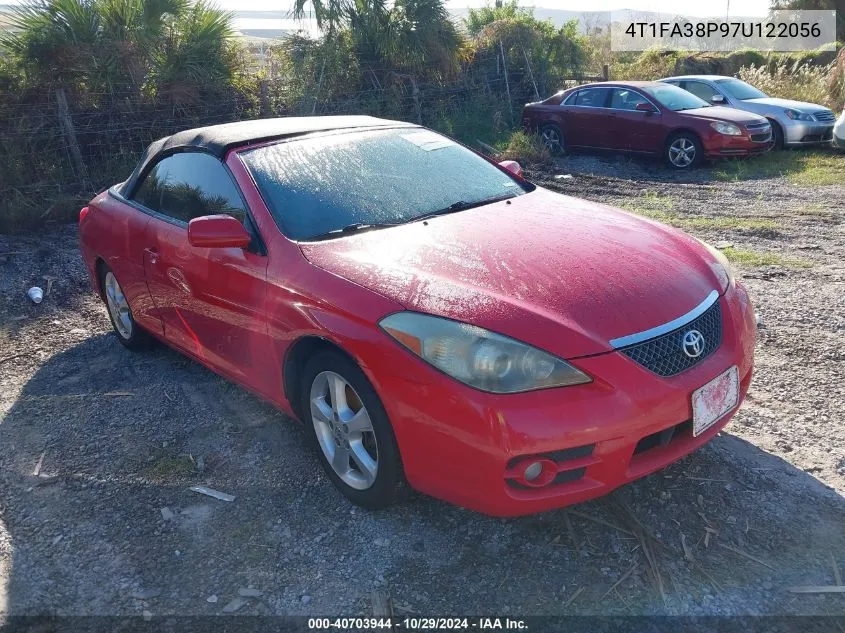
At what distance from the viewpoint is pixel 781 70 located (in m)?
16.5

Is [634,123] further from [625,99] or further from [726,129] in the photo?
[726,129]

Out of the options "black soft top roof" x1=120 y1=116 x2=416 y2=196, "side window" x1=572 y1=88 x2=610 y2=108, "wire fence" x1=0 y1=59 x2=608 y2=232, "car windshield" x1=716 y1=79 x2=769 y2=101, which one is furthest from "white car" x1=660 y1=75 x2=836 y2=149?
"black soft top roof" x1=120 y1=116 x2=416 y2=196

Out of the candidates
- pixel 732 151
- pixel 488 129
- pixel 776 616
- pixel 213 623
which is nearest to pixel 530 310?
pixel 776 616

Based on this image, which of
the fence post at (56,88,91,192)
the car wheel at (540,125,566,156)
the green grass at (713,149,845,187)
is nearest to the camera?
the fence post at (56,88,91,192)

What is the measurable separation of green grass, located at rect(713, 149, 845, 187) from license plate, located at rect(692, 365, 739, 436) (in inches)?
307

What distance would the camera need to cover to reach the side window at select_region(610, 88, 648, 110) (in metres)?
11.5

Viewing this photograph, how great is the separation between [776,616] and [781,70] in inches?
675

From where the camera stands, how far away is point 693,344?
264 centimetres

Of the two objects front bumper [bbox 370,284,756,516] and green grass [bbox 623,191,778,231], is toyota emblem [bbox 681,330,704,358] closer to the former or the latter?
front bumper [bbox 370,284,756,516]

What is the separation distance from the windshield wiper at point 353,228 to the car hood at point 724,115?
9016mm

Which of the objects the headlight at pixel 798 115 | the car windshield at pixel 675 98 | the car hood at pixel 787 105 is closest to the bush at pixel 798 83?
the car hood at pixel 787 105

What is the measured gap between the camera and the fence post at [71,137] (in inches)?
362

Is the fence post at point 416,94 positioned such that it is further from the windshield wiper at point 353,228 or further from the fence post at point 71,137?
the windshield wiper at point 353,228

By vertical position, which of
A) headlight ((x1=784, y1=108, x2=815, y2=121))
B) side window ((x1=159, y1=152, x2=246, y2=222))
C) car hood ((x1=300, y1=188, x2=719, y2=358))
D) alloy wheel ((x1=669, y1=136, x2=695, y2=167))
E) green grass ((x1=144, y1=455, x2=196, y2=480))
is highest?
side window ((x1=159, y1=152, x2=246, y2=222))
